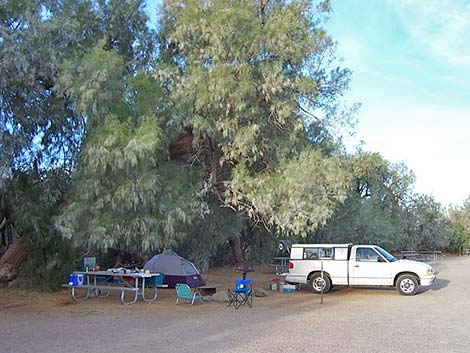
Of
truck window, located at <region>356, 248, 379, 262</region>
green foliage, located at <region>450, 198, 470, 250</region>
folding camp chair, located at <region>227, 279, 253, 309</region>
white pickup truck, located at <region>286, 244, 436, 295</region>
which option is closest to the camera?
folding camp chair, located at <region>227, 279, 253, 309</region>

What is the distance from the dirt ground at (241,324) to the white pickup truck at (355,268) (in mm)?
→ 574

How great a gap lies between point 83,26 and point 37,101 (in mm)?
2935

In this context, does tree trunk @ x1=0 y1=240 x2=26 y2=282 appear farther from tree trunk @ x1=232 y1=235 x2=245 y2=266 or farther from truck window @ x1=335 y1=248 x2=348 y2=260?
tree trunk @ x1=232 y1=235 x2=245 y2=266

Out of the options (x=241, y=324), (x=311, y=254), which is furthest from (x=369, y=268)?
(x=241, y=324)

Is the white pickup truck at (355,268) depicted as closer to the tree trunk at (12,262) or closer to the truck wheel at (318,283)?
the truck wheel at (318,283)

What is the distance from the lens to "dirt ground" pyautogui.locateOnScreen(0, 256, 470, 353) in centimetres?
829

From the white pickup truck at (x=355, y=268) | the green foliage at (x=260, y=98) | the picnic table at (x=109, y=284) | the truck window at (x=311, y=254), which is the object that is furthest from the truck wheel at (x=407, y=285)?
the picnic table at (x=109, y=284)

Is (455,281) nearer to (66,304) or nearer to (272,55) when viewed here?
(272,55)

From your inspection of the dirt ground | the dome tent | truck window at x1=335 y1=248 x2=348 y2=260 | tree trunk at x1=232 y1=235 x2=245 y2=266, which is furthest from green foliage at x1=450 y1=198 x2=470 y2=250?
the dome tent

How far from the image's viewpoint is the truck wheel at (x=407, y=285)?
15861 millimetres

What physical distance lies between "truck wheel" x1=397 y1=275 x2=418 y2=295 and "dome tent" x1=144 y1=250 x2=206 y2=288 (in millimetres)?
6894

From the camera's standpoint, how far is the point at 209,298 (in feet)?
48.3

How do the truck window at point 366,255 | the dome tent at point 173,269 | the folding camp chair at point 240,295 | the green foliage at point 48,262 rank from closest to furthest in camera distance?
1. the folding camp chair at point 240,295
2. the green foliage at point 48,262
3. the truck window at point 366,255
4. the dome tent at point 173,269

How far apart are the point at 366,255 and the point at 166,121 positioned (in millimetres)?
8113
